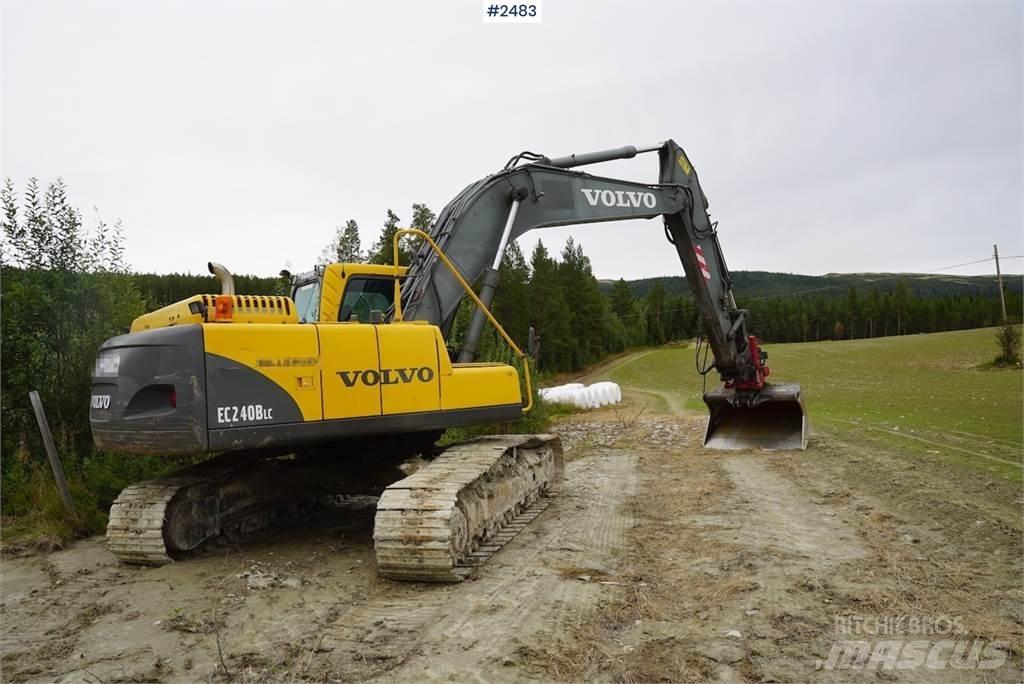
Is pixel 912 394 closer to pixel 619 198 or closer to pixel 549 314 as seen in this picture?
pixel 619 198

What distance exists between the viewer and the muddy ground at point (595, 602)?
3934mm

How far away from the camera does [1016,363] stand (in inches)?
1249

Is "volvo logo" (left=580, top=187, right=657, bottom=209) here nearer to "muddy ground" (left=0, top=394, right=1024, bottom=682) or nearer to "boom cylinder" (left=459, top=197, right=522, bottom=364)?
"boom cylinder" (left=459, top=197, right=522, bottom=364)

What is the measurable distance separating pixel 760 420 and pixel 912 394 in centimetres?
1118

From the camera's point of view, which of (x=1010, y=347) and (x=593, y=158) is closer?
(x=593, y=158)

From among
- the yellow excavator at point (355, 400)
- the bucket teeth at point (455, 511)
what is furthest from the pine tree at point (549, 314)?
the bucket teeth at point (455, 511)

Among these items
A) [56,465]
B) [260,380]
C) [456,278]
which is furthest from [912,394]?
[56,465]

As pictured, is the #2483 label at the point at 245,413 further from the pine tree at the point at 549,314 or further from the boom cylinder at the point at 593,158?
the pine tree at the point at 549,314

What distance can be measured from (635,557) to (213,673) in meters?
3.27

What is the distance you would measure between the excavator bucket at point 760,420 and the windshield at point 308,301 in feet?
23.2

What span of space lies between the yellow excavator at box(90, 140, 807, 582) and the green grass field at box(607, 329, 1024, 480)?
5.73 metres

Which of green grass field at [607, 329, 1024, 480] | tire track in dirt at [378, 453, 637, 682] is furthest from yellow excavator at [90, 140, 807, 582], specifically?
green grass field at [607, 329, 1024, 480]

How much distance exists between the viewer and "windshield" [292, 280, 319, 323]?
7.50 meters

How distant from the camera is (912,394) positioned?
21.3m
